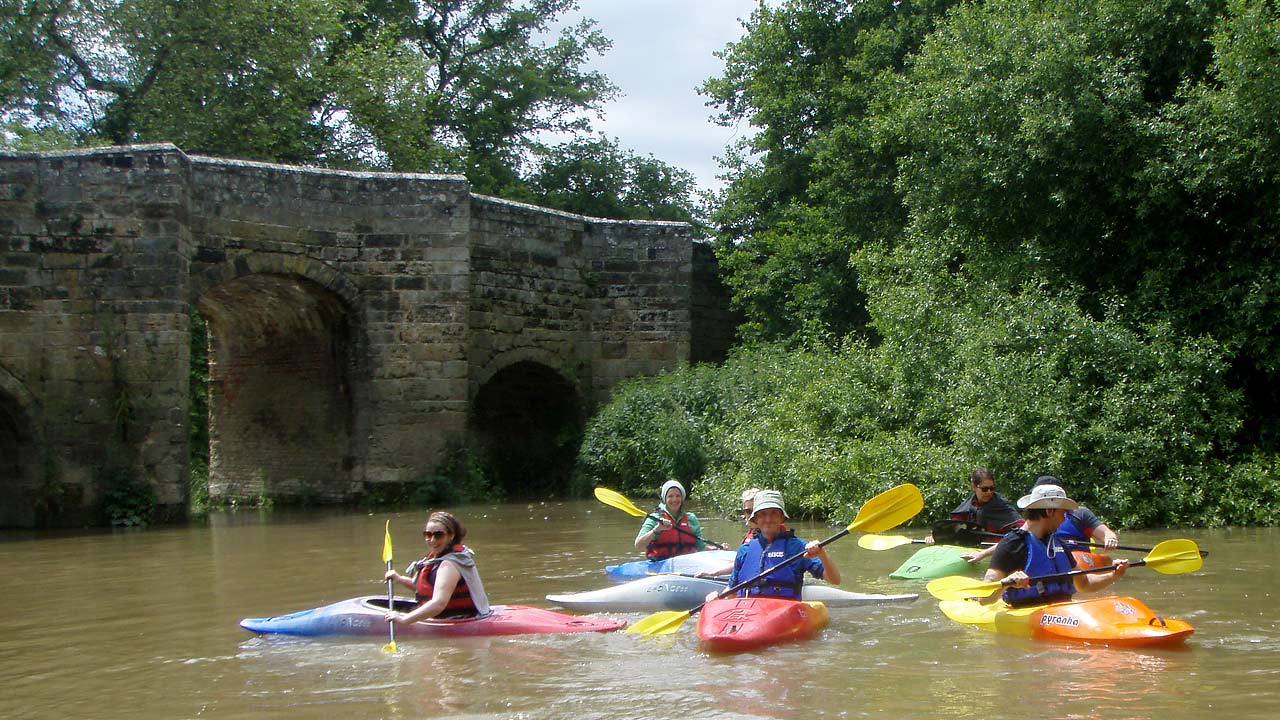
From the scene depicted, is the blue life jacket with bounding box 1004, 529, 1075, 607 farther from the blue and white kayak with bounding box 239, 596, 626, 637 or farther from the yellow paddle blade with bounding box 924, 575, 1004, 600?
the blue and white kayak with bounding box 239, 596, 626, 637

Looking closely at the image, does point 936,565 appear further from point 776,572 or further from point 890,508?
point 776,572

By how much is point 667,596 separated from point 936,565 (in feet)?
6.97

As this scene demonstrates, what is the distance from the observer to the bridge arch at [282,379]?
15539 mm

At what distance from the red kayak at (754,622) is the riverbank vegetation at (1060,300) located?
4655mm

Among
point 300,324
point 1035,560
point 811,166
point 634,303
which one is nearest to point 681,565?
point 1035,560

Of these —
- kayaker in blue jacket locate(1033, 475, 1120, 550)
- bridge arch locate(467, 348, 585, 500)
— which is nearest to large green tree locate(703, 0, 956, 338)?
bridge arch locate(467, 348, 585, 500)

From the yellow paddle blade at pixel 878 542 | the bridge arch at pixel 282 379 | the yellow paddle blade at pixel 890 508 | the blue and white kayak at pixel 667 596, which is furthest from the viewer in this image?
the bridge arch at pixel 282 379

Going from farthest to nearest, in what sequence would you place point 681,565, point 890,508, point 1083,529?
1. point 681,565
2. point 1083,529
3. point 890,508

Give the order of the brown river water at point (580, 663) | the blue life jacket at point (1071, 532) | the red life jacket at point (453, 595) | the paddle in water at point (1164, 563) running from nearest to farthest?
the brown river water at point (580, 663), the paddle in water at point (1164, 563), the red life jacket at point (453, 595), the blue life jacket at point (1071, 532)

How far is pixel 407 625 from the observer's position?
690 cm

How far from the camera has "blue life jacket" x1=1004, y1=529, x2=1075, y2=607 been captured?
6.71 metres

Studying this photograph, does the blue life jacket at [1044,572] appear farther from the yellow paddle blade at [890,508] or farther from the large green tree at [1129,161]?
the large green tree at [1129,161]

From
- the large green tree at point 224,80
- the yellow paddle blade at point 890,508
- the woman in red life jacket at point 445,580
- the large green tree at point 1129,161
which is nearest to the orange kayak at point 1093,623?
the yellow paddle blade at point 890,508

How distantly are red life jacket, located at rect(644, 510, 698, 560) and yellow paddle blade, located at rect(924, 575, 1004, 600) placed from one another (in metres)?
2.41
